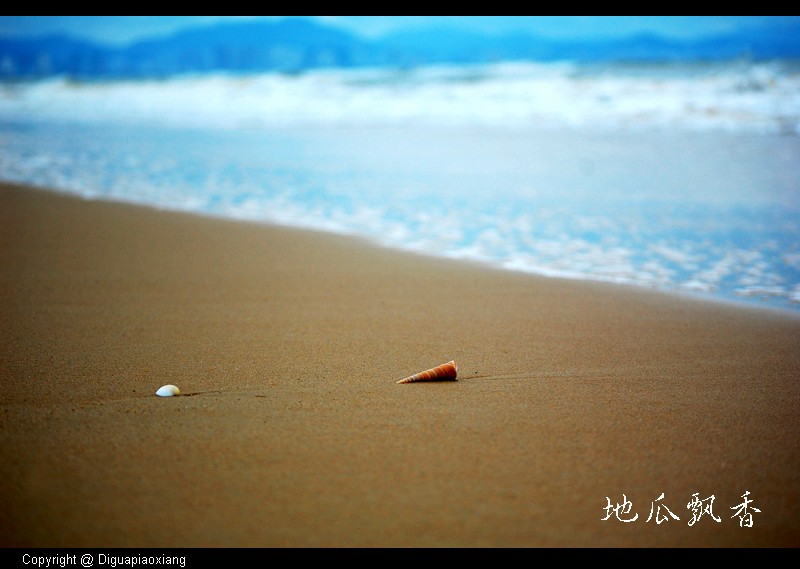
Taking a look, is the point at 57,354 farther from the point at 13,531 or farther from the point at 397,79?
the point at 397,79

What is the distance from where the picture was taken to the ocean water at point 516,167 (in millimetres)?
4961

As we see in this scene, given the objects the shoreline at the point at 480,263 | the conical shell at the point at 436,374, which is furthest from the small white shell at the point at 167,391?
the shoreline at the point at 480,263

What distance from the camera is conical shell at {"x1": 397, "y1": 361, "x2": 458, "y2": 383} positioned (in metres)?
2.67

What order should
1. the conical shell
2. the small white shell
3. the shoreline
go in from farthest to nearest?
the shoreline → the conical shell → the small white shell

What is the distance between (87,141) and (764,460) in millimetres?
13188

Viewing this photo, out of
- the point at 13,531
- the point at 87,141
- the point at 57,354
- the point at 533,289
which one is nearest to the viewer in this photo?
the point at 13,531

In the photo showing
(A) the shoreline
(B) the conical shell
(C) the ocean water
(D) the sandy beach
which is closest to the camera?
(D) the sandy beach

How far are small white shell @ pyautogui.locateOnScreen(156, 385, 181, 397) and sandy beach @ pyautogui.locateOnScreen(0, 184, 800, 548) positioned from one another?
0.11 feet

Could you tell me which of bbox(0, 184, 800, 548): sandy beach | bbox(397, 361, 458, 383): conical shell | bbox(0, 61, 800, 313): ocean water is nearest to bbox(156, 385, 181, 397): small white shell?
bbox(0, 184, 800, 548): sandy beach

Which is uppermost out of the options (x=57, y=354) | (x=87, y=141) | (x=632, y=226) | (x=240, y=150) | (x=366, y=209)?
(x=87, y=141)

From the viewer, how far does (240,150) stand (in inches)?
438

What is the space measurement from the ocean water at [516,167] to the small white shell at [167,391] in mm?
2637

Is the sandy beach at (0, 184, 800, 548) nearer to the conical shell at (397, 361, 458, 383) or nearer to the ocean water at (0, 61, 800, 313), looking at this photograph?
the conical shell at (397, 361, 458, 383)
